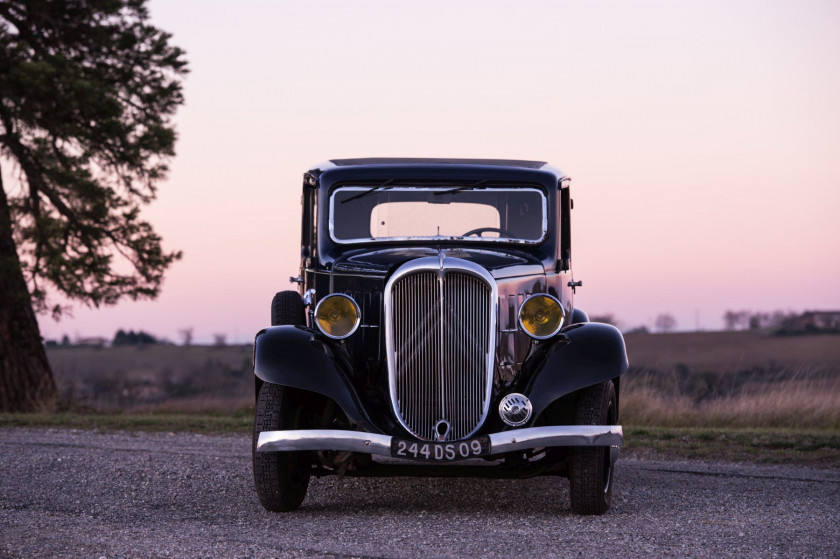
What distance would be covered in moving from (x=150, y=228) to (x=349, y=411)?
12941 millimetres

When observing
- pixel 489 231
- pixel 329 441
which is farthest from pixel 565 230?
pixel 329 441

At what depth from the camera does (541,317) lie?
671 centimetres

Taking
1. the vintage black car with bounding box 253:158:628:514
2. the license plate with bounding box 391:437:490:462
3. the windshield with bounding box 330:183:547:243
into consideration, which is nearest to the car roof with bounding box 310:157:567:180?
the windshield with bounding box 330:183:547:243

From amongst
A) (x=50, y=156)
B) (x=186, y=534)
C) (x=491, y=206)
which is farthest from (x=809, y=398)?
(x=50, y=156)

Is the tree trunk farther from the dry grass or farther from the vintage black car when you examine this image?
the vintage black car

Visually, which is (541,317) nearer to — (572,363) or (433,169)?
(572,363)

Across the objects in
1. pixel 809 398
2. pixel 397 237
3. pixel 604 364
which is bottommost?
pixel 809 398

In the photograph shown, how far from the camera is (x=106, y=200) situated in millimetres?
17859

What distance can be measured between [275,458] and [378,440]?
0.74 m

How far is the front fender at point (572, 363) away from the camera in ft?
20.7

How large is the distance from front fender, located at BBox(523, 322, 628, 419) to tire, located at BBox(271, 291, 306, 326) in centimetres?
172

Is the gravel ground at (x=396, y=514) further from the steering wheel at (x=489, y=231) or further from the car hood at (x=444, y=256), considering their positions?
the steering wheel at (x=489, y=231)

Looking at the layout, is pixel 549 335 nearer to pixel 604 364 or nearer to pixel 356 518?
pixel 604 364

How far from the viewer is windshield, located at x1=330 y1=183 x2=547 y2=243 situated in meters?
7.60
